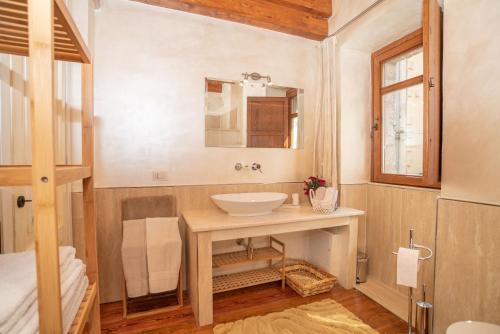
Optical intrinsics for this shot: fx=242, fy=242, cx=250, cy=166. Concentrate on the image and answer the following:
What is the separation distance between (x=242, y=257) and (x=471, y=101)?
1916 mm

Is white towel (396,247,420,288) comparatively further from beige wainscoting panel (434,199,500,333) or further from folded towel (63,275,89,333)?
folded towel (63,275,89,333)

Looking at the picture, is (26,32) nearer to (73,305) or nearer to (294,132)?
(73,305)

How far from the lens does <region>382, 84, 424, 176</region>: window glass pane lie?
2.11 metres

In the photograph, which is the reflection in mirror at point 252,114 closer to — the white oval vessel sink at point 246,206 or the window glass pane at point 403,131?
the white oval vessel sink at point 246,206

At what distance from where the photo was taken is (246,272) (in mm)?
2309

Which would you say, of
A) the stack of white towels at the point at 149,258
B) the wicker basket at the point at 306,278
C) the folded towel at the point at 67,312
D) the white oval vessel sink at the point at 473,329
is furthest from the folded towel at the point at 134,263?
the white oval vessel sink at the point at 473,329

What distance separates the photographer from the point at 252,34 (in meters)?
2.33

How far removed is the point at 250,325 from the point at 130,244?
3.36ft

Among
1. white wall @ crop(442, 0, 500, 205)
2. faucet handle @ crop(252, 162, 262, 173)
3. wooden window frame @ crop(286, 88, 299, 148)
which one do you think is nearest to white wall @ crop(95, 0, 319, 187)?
faucet handle @ crop(252, 162, 262, 173)

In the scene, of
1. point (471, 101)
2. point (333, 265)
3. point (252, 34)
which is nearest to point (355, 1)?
point (252, 34)

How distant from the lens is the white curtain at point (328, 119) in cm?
234

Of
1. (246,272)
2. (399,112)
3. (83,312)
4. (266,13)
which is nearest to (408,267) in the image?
(246,272)

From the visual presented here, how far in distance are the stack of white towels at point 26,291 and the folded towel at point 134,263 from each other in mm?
898

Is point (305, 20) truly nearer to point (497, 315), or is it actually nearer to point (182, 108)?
point (182, 108)
